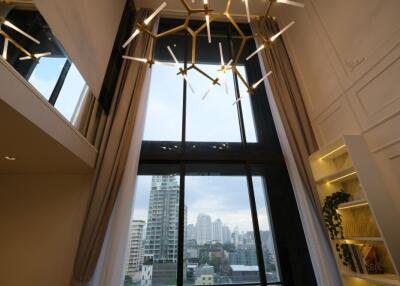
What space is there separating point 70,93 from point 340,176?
3279 mm

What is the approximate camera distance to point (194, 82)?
3.94 metres

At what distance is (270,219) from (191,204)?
1.13 m

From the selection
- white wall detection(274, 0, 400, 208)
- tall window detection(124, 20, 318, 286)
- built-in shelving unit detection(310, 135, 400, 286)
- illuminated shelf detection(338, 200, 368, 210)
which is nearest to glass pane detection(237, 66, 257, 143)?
tall window detection(124, 20, 318, 286)

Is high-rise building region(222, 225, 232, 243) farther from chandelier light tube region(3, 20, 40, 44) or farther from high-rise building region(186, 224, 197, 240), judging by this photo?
chandelier light tube region(3, 20, 40, 44)

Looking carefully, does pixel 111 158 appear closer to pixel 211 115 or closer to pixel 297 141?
pixel 211 115

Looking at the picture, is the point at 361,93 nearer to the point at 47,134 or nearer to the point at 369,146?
the point at 369,146

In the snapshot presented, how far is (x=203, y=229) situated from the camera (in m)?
2.86

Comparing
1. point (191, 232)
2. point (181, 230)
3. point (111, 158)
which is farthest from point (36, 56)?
point (191, 232)

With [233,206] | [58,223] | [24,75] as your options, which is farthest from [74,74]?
[233,206]

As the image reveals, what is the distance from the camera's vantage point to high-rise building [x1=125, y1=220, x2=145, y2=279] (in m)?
2.61

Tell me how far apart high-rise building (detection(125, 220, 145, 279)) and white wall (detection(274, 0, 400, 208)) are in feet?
9.35

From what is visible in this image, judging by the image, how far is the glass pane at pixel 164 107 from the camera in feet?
11.1

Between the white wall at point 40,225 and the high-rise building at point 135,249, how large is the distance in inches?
25.7

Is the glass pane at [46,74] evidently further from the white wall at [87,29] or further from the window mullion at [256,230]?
the window mullion at [256,230]
